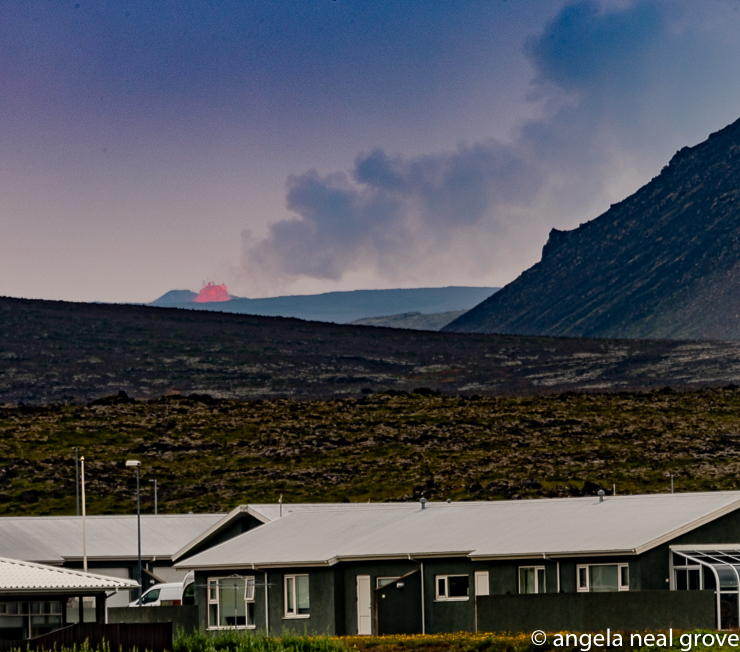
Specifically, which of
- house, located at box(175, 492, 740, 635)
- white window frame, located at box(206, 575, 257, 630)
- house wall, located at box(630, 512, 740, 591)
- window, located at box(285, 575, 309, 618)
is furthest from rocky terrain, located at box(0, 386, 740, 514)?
house wall, located at box(630, 512, 740, 591)

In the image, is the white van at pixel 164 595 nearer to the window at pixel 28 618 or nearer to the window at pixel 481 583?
the window at pixel 28 618

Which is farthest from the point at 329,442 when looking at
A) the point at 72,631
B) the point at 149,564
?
the point at 72,631

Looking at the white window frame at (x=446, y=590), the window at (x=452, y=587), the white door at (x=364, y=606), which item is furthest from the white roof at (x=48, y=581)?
the window at (x=452, y=587)

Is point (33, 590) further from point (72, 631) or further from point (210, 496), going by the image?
point (210, 496)

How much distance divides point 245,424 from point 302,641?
135038mm

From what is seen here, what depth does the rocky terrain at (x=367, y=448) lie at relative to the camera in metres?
124

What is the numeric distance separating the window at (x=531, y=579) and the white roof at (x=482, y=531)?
0.71 m

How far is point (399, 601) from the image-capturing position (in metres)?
42.3

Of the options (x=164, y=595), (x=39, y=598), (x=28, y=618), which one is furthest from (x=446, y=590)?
(x=164, y=595)

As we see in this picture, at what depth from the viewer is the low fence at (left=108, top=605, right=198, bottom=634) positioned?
1705 inches

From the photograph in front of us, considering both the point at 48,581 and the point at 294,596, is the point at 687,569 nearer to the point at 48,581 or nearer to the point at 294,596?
the point at 294,596

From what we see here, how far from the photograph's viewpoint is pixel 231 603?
46.2 metres

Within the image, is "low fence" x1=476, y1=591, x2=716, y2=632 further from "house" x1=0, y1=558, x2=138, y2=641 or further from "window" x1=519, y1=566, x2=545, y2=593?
"house" x1=0, y1=558, x2=138, y2=641

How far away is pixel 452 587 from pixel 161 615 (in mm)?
9085
